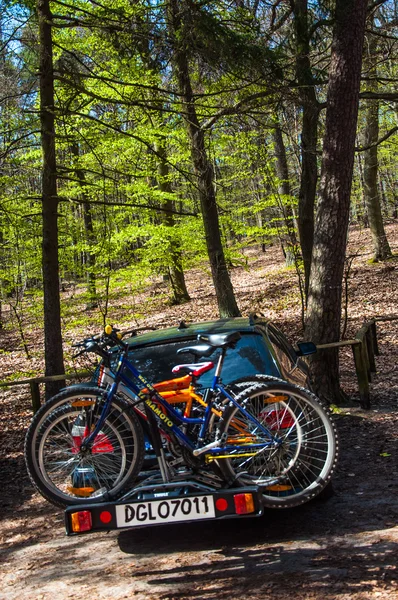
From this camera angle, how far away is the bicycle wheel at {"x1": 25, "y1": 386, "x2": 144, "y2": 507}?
3.94m

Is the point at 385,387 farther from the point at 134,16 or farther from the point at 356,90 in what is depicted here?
the point at 134,16

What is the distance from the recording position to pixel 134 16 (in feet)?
30.8

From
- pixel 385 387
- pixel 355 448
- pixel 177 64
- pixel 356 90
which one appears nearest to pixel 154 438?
pixel 355 448

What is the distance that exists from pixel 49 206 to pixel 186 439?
611cm

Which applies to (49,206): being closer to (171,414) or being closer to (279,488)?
(171,414)

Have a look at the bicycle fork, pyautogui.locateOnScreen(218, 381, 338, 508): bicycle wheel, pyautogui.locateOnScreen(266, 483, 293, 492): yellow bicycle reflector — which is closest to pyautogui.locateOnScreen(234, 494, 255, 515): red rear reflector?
pyautogui.locateOnScreen(218, 381, 338, 508): bicycle wheel

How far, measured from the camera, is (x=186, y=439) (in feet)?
12.9

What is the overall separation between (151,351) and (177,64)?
7.63m

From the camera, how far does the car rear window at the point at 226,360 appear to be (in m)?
4.58

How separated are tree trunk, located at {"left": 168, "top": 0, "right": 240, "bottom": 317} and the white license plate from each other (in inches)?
279

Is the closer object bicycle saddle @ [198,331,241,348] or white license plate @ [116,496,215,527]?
white license plate @ [116,496,215,527]

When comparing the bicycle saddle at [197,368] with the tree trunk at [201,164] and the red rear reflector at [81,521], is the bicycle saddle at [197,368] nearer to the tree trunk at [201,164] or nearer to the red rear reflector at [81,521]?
the red rear reflector at [81,521]

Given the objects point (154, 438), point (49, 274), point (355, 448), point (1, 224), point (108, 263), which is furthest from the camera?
point (108, 263)

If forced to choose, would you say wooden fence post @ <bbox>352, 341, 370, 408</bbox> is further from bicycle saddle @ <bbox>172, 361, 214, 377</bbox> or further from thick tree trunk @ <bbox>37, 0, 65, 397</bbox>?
thick tree trunk @ <bbox>37, 0, 65, 397</bbox>
